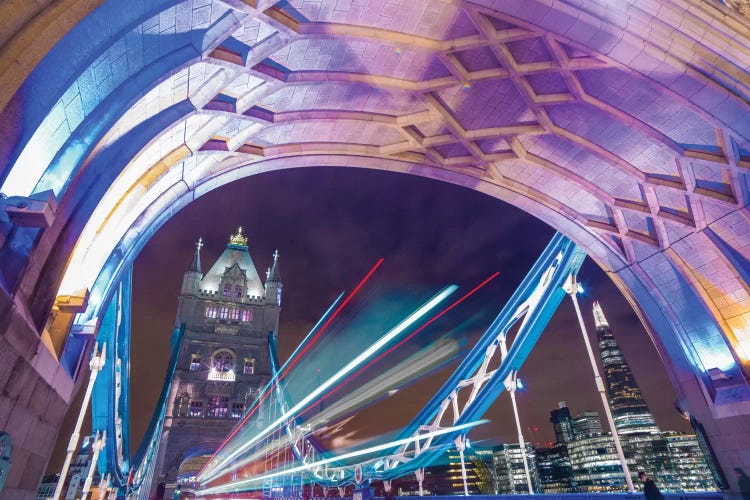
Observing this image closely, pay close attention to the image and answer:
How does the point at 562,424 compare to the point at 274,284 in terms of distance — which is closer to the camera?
the point at 274,284

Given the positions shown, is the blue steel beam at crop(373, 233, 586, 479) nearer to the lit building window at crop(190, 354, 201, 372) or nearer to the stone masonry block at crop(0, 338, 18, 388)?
the stone masonry block at crop(0, 338, 18, 388)

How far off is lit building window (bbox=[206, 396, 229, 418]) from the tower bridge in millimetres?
45865

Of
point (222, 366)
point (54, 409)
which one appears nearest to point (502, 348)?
point (54, 409)

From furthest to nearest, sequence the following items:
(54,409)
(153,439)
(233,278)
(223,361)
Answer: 1. (233,278)
2. (223,361)
3. (153,439)
4. (54,409)

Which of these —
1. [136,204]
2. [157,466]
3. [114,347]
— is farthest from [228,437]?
[136,204]

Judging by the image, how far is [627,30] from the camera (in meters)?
7.43

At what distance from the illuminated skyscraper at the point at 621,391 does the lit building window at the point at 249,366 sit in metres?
146

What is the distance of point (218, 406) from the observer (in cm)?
5491

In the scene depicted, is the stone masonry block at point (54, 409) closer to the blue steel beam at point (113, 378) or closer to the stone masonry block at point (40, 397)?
the stone masonry block at point (40, 397)

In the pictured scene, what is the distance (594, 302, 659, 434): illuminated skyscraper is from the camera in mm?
173250

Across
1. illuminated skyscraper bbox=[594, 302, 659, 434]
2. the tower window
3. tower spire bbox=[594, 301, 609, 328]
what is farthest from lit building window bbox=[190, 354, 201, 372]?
illuminated skyscraper bbox=[594, 302, 659, 434]

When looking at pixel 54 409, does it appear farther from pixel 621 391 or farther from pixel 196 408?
pixel 621 391

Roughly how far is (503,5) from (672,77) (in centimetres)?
347

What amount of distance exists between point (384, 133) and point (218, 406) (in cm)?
5358
